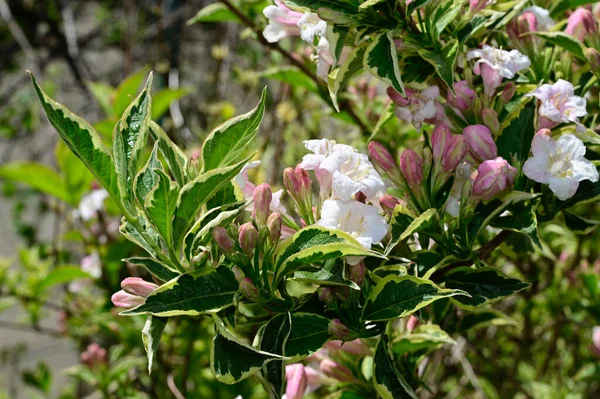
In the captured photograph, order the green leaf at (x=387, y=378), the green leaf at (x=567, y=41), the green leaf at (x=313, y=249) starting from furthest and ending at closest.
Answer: the green leaf at (x=567, y=41) → the green leaf at (x=387, y=378) → the green leaf at (x=313, y=249)

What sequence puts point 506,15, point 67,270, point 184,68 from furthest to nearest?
point 184,68 → point 67,270 → point 506,15

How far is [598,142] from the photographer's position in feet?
2.41

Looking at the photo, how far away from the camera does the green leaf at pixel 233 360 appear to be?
0.61 m

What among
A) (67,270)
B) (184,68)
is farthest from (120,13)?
(67,270)

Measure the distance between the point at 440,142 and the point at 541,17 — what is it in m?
0.31

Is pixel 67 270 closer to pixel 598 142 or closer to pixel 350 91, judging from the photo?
pixel 350 91

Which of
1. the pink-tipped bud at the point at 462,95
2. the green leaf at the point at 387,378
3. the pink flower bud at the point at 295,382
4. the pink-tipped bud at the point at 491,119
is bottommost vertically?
the pink flower bud at the point at 295,382

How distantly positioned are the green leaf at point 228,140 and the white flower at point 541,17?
0.46 m

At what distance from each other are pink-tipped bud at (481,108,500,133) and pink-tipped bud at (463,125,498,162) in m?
0.04

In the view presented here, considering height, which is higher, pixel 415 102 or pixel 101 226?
pixel 415 102

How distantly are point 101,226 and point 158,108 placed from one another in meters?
0.31

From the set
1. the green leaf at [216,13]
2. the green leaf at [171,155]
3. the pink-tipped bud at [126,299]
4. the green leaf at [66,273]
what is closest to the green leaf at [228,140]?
the green leaf at [171,155]

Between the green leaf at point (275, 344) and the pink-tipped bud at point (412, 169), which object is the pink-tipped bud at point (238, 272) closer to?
the green leaf at point (275, 344)

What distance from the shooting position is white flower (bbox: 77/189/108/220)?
59.6 inches
